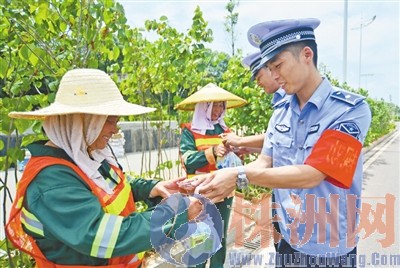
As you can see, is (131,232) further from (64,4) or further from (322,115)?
(64,4)

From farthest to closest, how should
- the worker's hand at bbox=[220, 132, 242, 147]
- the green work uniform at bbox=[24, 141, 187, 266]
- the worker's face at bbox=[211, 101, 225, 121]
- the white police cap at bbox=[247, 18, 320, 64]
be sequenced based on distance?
1. the worker's face at bbox=[211, 101, 225, 121]
2. the worker's hand at bbox=[220, 132, 242, 147]
3. the white police cap at bbox=[247, 18, 320, 64]
4. the green work uniform at bbox=[24, 141, 187, 266]

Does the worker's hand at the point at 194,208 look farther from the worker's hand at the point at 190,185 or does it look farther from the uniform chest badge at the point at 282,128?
the uniform chest badge at the point at 282,128

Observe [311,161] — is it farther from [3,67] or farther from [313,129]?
[3,67]

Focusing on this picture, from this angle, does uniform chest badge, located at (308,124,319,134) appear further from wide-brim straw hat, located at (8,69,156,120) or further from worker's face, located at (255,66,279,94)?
worker's face, located at (255,66,279,94)

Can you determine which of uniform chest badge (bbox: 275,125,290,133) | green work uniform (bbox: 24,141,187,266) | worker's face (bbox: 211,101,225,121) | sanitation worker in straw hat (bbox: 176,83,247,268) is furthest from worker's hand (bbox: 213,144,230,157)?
green work uniform (bbox: 24,141,187,266)

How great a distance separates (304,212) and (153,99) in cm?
311

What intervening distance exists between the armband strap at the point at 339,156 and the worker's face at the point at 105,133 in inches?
34.8

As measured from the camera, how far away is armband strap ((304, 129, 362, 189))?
59.0 inches

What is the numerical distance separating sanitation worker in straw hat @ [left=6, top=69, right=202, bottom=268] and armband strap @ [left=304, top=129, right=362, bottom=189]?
569 millimetres

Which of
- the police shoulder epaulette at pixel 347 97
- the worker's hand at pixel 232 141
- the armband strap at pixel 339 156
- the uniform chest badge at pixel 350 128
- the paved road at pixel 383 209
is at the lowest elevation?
the paved road at pixel 383 209

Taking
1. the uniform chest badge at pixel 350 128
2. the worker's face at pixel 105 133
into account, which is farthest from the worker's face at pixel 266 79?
the worker's face at pixel 105 133

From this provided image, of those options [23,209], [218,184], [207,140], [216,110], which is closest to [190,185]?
[218,184]

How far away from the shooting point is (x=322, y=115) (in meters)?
1.62

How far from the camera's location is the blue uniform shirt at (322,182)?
1.56m
